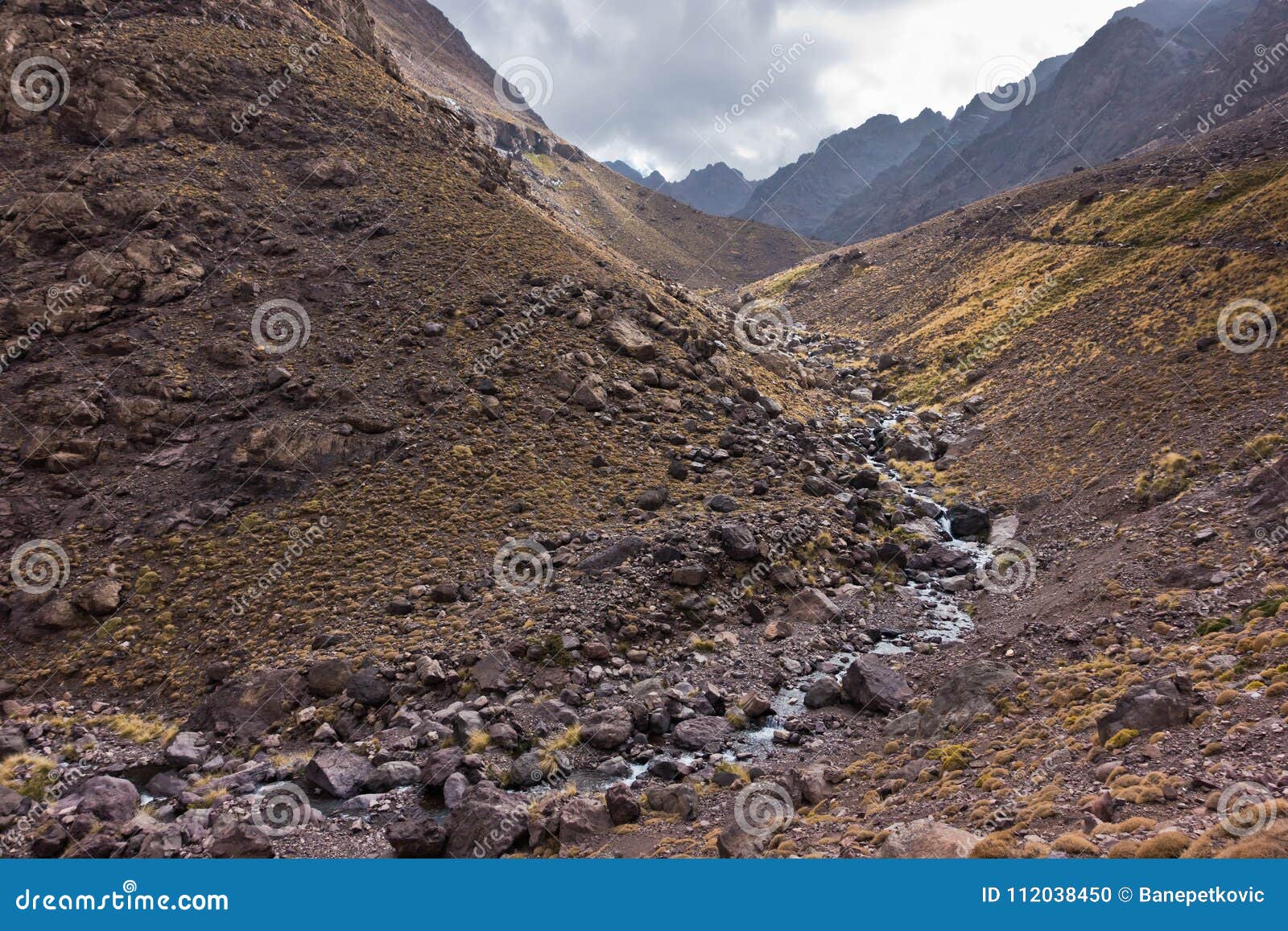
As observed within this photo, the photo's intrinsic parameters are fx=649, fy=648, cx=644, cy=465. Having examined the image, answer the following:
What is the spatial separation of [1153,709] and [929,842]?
228 inches

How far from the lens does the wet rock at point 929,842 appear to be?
959 centimetres

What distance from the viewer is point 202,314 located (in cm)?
2991

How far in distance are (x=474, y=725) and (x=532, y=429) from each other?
1486cm

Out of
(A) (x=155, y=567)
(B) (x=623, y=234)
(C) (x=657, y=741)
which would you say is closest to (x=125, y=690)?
(A) (x=155, y=567)

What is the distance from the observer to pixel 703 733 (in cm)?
1680

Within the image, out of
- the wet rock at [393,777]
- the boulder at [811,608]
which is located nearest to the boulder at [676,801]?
the wet rock at [393,777]

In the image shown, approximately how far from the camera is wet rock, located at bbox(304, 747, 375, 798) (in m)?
15.1

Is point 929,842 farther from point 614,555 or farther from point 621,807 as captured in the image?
point 614,555

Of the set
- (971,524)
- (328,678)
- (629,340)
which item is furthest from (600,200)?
(328,678)

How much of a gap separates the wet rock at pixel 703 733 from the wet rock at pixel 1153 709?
820cm

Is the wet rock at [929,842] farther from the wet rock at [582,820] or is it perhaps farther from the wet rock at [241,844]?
the wet rock at [241,844]

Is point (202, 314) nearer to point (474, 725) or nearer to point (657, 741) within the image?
point (474, 725)

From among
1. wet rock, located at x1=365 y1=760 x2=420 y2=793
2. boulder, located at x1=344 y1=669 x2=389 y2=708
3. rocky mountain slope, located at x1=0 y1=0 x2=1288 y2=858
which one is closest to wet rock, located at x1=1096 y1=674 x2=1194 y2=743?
rocky mountain slope, located at x1=0 y1=0 x2=1288 y2=858

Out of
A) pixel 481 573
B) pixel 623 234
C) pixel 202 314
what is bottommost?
pixel 481 573
